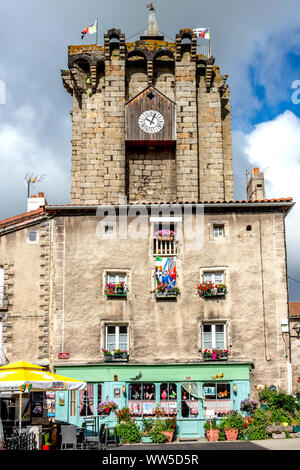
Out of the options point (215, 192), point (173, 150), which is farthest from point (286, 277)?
point (173, 150)

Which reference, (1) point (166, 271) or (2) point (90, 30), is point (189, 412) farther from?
(2) point (90, 30)

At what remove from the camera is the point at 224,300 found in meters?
23.4

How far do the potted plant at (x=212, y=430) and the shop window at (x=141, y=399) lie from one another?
197 cm

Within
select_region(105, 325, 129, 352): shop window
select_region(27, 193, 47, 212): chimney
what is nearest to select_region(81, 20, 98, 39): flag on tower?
select_region(27, 193, 47, 212): chimney

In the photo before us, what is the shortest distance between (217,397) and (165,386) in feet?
6.17

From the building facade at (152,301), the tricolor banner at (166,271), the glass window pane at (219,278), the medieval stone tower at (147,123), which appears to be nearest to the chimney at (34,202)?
the medieval stone tower at (147,123)

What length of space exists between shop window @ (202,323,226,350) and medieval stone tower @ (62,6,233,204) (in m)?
7.09

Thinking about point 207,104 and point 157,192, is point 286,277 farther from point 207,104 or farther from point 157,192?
point 207,104

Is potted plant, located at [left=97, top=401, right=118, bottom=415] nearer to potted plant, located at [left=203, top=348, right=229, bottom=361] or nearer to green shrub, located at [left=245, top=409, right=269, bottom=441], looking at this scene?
potted plant, located at [left=203, top=348, right=229, bottom=361]

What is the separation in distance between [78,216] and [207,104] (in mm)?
9726

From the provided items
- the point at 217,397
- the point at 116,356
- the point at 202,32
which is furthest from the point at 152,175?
the point at 217,397

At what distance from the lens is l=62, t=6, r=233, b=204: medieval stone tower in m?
28.8

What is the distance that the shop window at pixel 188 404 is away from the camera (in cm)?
2214

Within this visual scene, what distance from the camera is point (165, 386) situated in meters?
22.6
